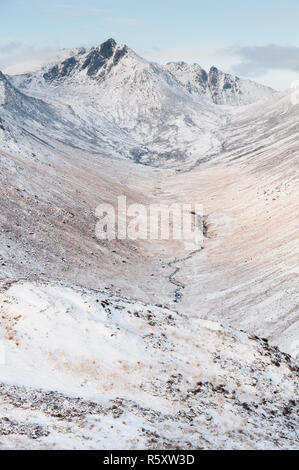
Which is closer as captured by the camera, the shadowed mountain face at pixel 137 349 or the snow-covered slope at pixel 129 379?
the snow-covered slope at pixel 129 379

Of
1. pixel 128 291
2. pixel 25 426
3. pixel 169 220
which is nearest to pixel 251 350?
pixel 25 426

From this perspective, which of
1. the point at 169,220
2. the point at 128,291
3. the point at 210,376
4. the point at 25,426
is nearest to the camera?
the point at 25,426

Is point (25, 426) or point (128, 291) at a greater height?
point (128, 291)

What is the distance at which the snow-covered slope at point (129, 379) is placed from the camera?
18719 mm

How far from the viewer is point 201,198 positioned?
137000 millimetres

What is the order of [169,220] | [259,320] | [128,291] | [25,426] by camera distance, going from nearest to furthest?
[25,426] < [259,320] < [128,291] < [169,220]

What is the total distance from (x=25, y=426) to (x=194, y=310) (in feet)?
131

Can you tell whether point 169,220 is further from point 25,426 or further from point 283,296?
point 25,426

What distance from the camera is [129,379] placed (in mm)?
24062

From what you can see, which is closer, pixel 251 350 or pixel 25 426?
pixel 25 426

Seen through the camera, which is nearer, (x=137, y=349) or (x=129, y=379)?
(x=129, y=379)

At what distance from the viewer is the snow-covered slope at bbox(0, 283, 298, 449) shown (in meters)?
18.7

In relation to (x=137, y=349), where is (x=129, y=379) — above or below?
below

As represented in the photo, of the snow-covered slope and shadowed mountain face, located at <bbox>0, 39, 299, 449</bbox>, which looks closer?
the snow-covered slope
